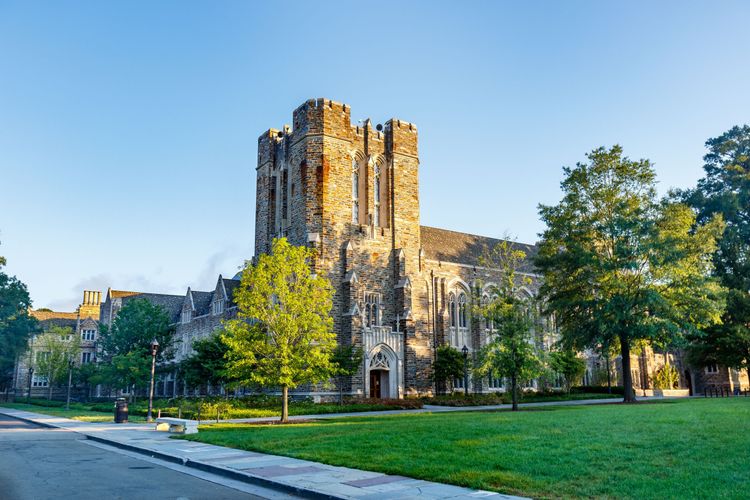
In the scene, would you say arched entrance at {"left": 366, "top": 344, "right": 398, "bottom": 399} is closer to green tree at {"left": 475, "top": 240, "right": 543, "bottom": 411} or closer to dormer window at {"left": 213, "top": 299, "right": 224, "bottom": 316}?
green tree at {"left": 475, "top": 240, "right": 543, "bottom": 411}

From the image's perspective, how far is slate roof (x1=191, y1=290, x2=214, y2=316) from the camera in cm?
5762

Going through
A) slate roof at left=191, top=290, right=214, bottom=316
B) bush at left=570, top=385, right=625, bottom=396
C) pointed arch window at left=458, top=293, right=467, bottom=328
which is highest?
slate roof at left=191, top=290, right=214, bottom=316

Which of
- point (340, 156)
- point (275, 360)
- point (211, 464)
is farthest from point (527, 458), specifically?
point (340, 156)

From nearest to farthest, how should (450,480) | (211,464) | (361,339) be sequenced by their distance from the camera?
(450,480)
(211,464)
(361,339)

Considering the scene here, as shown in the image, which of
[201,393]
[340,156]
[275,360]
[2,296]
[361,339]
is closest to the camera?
[275,360]

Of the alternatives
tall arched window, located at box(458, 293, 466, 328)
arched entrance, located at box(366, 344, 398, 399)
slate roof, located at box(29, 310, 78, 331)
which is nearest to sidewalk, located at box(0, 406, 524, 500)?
arched entrance, located at box(366, 344, 398, 399)

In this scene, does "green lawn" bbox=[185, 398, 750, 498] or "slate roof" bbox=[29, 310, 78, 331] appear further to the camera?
"slate roof" bbox=[29, 310, 78, 331]

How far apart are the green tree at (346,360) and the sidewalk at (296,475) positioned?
1823 cm

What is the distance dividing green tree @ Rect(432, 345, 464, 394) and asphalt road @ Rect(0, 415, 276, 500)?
94.0 feet

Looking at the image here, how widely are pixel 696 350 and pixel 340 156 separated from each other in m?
29.5

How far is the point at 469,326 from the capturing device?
49438 millimetres

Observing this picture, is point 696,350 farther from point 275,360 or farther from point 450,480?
point 450,480

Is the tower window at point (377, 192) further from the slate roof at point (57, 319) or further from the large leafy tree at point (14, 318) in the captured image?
the slate roof at point (57, 319)

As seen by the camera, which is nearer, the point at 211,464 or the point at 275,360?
the point at 211,464
